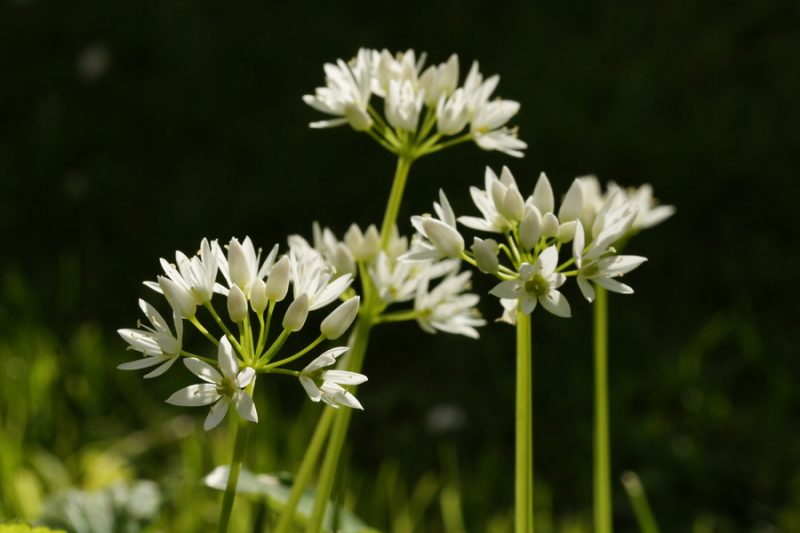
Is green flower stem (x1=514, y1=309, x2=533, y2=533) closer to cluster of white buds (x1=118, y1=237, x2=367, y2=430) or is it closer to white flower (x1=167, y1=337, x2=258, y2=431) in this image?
cluster of white buds (x1=118, y1=237, x2=367, y2=430)

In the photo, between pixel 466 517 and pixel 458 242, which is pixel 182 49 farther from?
pixel 458 242

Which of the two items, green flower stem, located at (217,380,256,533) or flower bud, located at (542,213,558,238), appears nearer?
green flower stem, located at (217,380,256,533)

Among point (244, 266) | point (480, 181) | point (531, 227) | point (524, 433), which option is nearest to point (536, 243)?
point (531, 227)

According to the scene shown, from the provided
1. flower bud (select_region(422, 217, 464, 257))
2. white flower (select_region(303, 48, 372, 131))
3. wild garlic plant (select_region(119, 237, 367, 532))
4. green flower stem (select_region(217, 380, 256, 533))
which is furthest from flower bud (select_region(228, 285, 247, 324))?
white flower (select_region(303, 48, 372, 131))

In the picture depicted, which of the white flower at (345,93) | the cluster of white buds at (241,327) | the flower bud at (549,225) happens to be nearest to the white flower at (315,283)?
the cluster of white buds at (241,327)

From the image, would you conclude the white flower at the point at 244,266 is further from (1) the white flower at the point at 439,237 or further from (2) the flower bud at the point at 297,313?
(1) the white flower at the point at 439,237

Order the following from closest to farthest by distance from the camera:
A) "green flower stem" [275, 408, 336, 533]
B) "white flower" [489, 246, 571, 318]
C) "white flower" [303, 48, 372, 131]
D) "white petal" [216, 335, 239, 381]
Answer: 1. "white petal" [216, 335, 239, 381]
2. "white flower" [489, 246, 571, 318]
3. "green flower stem" [275, 408, 336, 533]
4. "white flower" [303, 48, 372, 131]
